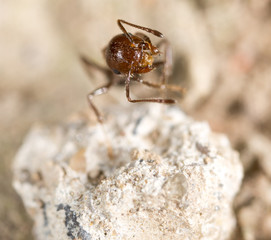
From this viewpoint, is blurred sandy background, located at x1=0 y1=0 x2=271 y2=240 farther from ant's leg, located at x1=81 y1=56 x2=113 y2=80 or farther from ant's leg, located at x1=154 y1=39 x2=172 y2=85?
A: ant's leg, located at x1=154 y1=39 x2=172 y2=85

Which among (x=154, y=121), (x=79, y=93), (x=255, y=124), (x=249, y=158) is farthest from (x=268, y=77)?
(x=79, y=93)

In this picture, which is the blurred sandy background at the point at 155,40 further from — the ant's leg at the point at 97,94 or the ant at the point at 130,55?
the ant at the point at 130,55

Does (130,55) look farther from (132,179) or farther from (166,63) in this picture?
(132,179)

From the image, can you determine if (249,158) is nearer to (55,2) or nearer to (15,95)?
(15,95)

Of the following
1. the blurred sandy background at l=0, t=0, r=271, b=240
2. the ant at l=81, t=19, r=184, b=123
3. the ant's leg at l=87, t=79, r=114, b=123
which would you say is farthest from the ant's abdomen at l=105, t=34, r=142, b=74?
the blurred sandy background at l=0, t=0, r=271, b=240

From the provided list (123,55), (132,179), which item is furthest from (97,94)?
(132,179)
